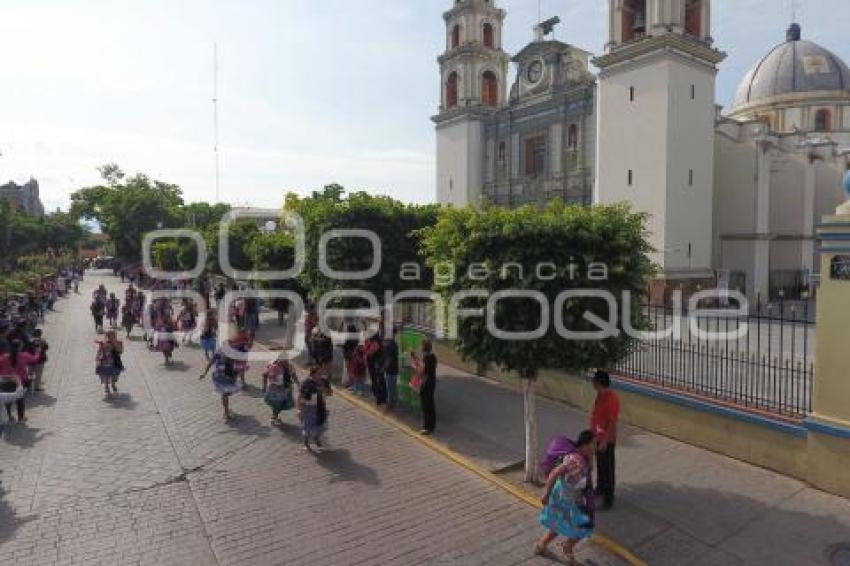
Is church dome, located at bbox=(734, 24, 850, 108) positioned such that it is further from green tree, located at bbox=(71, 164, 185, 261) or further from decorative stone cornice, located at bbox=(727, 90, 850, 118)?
green tree, located at bbox=(71, 164, 185, 261)

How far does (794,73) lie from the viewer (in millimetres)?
42750

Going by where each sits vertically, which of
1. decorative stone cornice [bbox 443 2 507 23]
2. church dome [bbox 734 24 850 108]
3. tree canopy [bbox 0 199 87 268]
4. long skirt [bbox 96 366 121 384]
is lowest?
long skirt [bbox 96 366 121 384]

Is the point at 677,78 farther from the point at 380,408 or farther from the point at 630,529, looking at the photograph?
the point at 630,529

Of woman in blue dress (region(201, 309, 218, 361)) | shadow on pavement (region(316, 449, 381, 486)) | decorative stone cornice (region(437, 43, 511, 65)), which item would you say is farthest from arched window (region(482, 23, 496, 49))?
shadow on pavement (region(316, 449, 381, 486))

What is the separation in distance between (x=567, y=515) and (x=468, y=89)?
3796cm

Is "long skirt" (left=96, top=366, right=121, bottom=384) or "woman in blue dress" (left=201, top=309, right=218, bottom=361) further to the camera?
"woman in blue dress" (left=201, top=309, right=218, bottom=361)

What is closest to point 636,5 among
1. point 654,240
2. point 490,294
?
point 654,240

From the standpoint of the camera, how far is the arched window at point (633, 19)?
28.5m

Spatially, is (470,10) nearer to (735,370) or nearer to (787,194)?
(787,194)

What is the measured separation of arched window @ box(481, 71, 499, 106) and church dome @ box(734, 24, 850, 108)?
62.5ft

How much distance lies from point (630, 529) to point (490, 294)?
3.03 meters

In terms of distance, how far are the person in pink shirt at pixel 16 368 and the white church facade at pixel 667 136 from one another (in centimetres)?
1875

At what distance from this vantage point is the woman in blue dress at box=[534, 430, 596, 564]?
567 cm

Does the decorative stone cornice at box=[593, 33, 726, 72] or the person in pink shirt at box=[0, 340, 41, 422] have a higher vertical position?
the decorative stone cornice at box=[593, 33, 726, 72]
